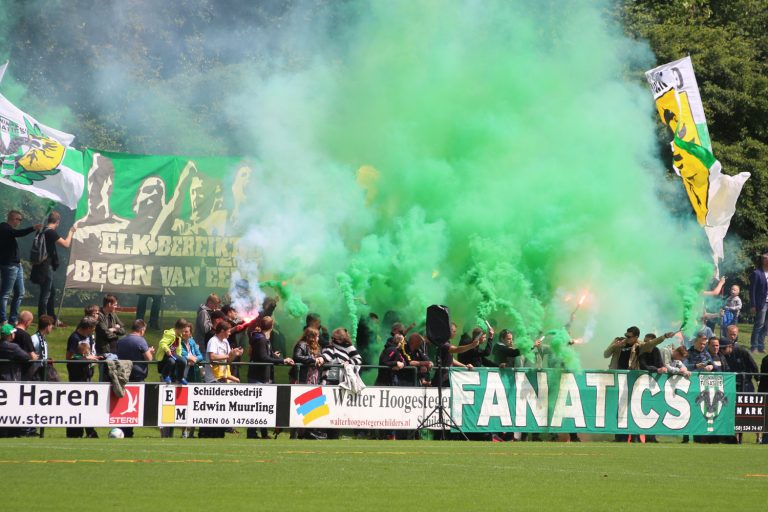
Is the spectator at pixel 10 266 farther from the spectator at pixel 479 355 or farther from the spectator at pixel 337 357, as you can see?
the spectator at pixel 479 355

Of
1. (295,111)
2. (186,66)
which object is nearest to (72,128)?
(186,66)

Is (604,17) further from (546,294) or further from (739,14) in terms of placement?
(546,294)

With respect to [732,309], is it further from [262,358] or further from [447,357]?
[262,358]

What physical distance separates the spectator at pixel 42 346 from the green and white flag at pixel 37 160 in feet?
14.9

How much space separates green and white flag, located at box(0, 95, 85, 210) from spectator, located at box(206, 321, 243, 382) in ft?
17.1

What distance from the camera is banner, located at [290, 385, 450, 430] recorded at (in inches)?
731

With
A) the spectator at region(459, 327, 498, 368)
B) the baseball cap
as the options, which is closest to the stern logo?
the spectator at region(459, 327, 498, 368)

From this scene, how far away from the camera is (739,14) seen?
41625mm

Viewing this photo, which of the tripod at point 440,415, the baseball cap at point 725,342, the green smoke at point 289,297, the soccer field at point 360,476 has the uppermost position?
the green smoke at point 289,297

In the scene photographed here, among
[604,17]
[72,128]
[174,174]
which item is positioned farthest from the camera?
[72,128]

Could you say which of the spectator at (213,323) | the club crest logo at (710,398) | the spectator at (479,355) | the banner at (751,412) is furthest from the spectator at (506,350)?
the spectator at (213,323)

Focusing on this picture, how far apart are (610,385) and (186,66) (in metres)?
20.2

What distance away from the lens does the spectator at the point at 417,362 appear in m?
19.4

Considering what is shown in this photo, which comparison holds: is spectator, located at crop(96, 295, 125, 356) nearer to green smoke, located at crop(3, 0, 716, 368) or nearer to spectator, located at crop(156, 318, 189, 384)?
spectator, located at crop(156, 318, 189, 384)
